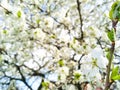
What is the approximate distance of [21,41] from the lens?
5121mm

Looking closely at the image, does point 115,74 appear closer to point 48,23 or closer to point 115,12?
point 115,12

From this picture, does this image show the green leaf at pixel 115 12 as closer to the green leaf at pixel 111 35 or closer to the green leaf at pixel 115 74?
the green leaf at pixel 111 35

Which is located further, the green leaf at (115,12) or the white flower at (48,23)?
the white flower at (48,23)

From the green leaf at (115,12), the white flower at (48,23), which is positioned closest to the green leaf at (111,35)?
the green leaf at (115,12)

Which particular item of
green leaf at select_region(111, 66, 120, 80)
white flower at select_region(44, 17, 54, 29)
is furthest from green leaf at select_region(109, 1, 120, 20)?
white flower at select_region(44, 17, 54, 29)

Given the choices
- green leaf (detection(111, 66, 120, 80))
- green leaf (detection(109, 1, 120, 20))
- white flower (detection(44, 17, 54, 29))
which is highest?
white flower (detection(44, 17, 54, 29))

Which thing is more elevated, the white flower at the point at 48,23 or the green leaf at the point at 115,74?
the white flower at the point at 48,23

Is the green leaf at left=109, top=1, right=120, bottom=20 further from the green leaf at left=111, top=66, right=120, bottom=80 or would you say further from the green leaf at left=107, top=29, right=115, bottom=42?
the green leaf at left=111, top=66, right=120, bottom=80

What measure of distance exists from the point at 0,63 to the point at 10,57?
0.61 feet

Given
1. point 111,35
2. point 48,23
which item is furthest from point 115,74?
point 48,23

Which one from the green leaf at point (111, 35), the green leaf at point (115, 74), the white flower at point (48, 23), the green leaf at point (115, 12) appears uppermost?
the white flower at point (48, 23)

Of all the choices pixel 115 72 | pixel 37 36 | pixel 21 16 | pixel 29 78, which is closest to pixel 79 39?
pixel 37 36

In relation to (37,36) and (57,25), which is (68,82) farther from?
(57,25)

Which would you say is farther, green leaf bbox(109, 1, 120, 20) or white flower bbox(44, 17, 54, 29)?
white flower bbox(44, 17, 54, 29)
